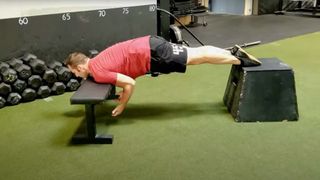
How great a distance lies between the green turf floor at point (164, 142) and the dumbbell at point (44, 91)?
99mm

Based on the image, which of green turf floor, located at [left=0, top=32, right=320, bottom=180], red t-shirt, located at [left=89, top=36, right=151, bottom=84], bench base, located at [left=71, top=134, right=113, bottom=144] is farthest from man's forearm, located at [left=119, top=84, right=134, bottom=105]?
bench base, located at [left=71, top=134, right=113, bottom=144]

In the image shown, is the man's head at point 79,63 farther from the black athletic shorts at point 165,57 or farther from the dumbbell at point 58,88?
the dumbbell at point 58,88

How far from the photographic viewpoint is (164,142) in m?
2.68

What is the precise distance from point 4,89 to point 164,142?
1714 millimetres

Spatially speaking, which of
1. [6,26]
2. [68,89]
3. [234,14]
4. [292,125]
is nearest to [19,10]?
[6,26]

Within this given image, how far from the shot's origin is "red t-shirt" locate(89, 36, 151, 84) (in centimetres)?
284

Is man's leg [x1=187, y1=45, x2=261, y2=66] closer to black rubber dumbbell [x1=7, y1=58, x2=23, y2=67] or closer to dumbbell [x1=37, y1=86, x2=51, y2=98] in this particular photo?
dumbbell [x1=37, y1=86, x2=51, y2=98]

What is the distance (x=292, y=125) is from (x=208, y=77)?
1525 millimetres

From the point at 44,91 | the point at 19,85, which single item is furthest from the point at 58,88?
the point at 19,85

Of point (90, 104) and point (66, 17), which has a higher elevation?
point (66, 17)

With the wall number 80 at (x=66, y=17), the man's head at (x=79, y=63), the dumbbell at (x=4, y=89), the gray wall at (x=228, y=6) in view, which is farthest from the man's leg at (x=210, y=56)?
the gray wall at (x=228, y=6)

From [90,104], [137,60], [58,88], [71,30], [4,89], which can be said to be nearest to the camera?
[90,104]

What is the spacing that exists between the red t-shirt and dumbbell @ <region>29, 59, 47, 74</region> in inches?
34.6

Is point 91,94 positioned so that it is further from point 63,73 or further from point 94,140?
point 63,73
